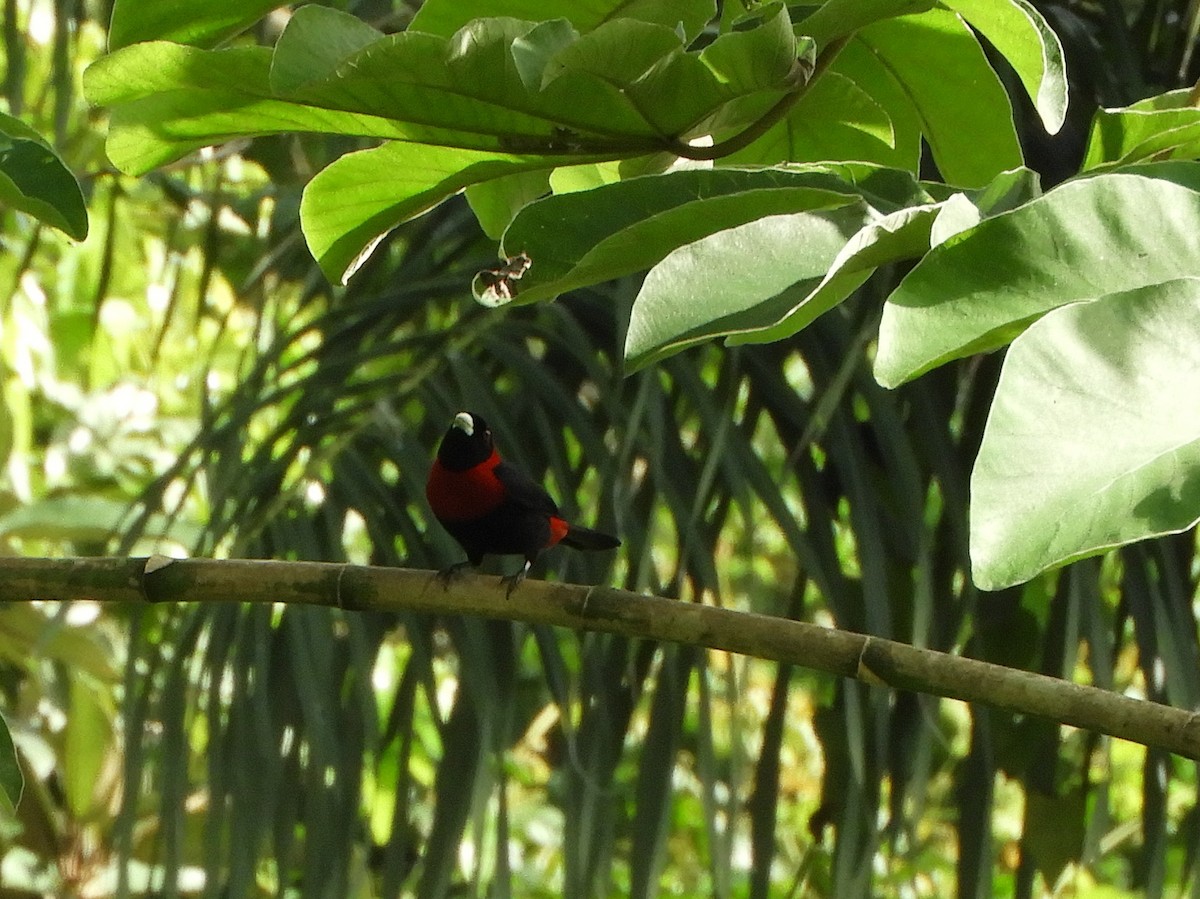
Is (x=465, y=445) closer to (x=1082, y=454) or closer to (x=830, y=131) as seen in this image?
(x=830, y=131)

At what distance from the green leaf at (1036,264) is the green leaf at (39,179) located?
19.3 inches

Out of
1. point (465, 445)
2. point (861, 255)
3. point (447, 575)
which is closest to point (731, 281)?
point (861, 255)

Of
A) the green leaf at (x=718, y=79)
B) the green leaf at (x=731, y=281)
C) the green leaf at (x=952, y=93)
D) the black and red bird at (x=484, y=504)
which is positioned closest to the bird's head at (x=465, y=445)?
the black and red bird at (x=484, y=504)

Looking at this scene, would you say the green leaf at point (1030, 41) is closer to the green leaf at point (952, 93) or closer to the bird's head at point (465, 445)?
the green leaf at point (952, 93)

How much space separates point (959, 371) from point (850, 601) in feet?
1.08

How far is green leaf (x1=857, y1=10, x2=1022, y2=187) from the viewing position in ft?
2.88

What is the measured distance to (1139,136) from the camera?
729 mm

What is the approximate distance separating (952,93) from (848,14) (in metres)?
0.22

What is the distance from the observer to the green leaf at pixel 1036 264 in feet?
1.80

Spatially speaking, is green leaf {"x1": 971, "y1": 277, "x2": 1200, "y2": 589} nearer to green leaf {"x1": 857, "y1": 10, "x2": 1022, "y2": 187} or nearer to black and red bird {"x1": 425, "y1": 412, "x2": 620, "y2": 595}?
green leaf {"x1": 857, "y1": 10, "x2": 1022, "y2": 187}

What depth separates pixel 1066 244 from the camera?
0.56 metres

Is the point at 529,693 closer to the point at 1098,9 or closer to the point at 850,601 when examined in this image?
the point at 850,601

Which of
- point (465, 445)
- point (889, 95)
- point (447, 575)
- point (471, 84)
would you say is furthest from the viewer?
point (465, 445)

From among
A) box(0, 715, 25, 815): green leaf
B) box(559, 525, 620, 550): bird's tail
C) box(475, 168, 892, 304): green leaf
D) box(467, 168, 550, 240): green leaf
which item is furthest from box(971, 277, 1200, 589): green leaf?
box(559, 525, 620, 550): bird's tail
